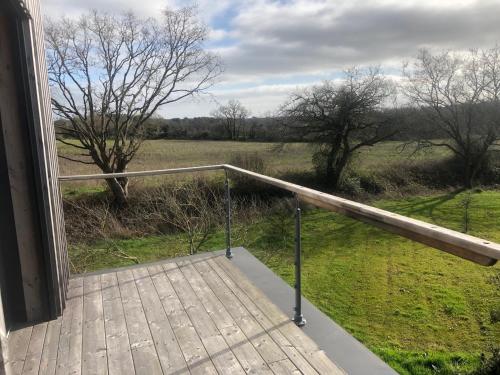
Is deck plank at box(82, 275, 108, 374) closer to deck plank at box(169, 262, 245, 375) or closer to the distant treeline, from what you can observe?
deck plank at box(169, 262, 245, 375)

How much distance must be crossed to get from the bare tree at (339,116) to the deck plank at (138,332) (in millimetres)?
15907

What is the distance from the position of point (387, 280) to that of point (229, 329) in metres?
9.95

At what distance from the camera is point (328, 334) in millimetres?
2230

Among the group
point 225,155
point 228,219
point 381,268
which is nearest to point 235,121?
point 225,155

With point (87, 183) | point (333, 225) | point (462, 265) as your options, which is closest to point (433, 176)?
point (333, 225)

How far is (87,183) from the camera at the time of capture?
1407cm

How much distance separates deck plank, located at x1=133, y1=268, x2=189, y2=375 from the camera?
2.03m

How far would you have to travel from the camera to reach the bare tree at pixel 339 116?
18.4 meters

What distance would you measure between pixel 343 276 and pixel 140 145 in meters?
8.03

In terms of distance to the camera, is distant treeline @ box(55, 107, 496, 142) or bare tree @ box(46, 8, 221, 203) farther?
distant treeline @ box(55, 107, 496, 142)

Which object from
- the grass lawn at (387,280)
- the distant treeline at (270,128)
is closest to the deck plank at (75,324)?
the grass lawn at (387,280)

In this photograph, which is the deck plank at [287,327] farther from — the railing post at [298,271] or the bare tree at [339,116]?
the bare tree at [339,116]

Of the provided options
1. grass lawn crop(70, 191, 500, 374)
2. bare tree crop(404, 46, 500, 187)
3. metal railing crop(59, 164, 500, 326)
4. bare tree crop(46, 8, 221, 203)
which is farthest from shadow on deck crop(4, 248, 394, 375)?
bare tree crop(404, 46, 500, 187)

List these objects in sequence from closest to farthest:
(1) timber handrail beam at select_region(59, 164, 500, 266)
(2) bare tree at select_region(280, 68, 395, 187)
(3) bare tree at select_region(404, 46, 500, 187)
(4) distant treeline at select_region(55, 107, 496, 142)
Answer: (1) timber handrail beam at select_region(59, 164, 500, 266) < (2) bare tree at select_region(280, 68, 395, 187) < (4) distant treeline at select_region(55, 107, 496, 142) < (3) bare tree at select_region(404, 46, 500, 187)
